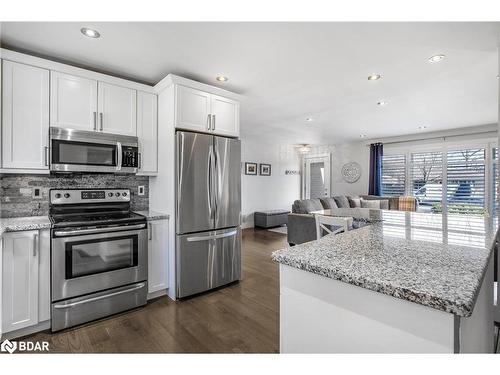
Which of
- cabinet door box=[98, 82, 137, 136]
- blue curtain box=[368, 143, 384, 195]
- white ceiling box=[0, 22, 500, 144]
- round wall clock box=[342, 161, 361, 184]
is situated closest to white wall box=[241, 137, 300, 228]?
round wall clock box=[342, 161, 361, 184]

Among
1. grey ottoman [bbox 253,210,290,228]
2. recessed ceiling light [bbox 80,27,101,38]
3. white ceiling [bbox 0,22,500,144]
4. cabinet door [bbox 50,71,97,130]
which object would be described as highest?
white ceiling [bbox 0,22,500,144]

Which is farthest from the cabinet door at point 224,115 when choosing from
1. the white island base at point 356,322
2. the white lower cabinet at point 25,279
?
the white island base at point 356,322

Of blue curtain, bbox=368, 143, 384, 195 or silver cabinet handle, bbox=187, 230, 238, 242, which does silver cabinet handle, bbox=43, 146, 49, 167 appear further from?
blue curtain, bbox=368, 143, 384, 195

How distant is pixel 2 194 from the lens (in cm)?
228

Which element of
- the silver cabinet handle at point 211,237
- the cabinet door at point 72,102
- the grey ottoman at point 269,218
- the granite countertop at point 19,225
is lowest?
the grey ottoman at point 269,218

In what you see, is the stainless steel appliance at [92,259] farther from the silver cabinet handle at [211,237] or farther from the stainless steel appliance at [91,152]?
the silver cabinet handle at [211,237]

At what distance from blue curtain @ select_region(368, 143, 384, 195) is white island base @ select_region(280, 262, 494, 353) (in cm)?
630

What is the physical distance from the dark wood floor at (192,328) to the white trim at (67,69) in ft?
7.41

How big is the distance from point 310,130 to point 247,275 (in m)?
3.67

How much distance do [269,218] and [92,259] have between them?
15.0ft

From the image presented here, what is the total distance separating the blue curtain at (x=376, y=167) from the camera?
6.63 metres

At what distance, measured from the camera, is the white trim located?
2107mm
